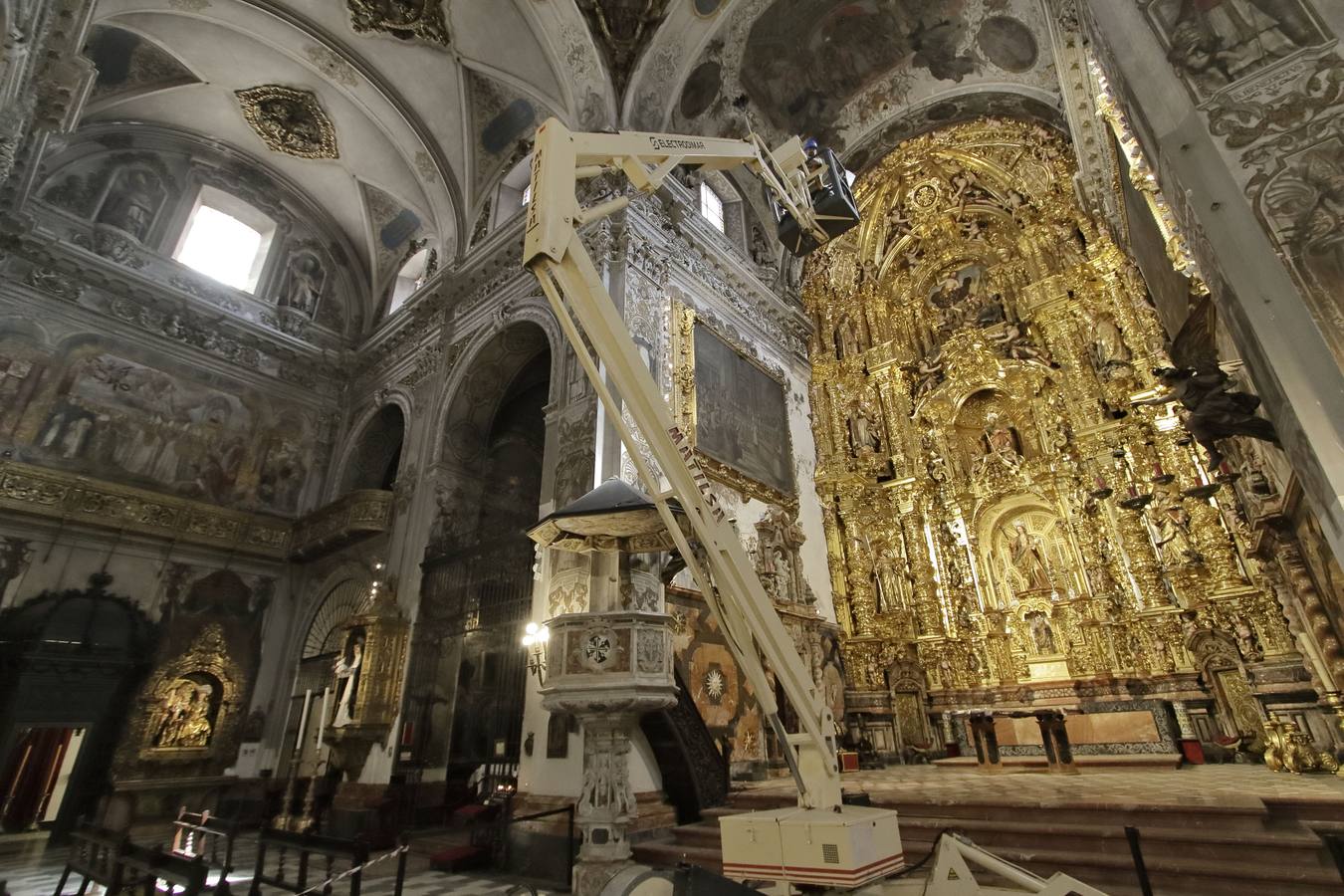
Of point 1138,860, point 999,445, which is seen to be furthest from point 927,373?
point 1138,860

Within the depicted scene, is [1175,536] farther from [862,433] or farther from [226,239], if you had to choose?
[226,239]

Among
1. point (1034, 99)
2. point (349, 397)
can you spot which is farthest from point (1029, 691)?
point (349, 397)

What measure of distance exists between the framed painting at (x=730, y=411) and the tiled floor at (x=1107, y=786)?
4.64 meters

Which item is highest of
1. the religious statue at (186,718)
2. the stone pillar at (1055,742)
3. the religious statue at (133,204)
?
the religious statue at (133,204)

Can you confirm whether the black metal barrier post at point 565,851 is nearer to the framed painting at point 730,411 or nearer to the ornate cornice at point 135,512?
the framed painting at point 730,411

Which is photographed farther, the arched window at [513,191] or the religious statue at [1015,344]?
the arched window at [513,191]

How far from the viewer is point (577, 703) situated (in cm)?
580

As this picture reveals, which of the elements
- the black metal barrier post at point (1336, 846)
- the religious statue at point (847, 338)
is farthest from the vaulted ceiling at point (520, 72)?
the black metal barrier post at point (1336, 846)

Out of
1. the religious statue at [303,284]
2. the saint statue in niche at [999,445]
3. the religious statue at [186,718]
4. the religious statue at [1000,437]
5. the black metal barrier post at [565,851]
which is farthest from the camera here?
the religious statue at [303,284]

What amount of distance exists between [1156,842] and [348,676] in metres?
10.1

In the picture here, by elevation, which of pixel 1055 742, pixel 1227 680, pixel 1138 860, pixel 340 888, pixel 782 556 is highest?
pixel 782 556

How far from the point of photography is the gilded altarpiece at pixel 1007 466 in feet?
33.3

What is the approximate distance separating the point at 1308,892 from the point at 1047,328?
11.1 m

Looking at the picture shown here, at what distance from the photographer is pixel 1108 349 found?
11844 mm
